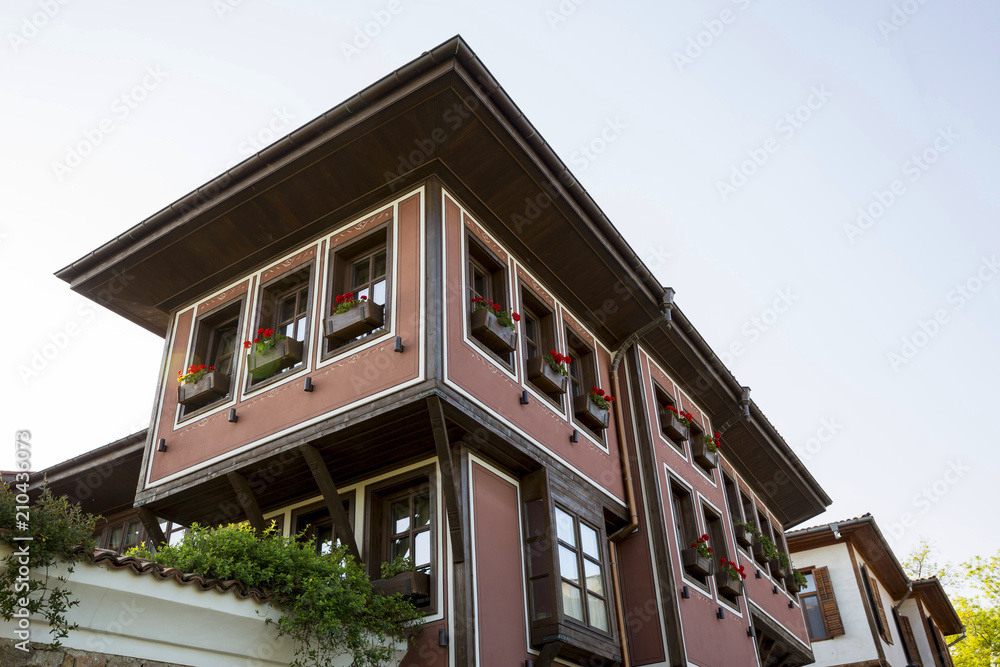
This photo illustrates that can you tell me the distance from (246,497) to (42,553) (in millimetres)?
3675

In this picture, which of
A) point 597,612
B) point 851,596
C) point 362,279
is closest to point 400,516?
point 597,612

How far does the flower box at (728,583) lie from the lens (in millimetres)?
11828

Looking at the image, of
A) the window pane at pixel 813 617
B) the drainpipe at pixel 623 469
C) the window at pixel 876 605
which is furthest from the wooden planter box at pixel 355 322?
the window at pixel 876 605

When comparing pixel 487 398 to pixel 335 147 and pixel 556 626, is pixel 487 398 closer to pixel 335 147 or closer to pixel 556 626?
pixel 556 626

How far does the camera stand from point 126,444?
11.6 meters

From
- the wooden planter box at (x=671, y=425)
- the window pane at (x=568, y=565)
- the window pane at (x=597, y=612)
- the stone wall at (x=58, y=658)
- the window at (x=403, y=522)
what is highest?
the wooden planter box at (x=671, y=425)

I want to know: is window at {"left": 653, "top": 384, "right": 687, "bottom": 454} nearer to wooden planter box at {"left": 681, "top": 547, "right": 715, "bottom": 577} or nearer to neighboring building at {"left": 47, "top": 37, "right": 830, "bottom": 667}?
neighboring building at {"left": 47, "top": 37, "right": 830, "bottom": 667}

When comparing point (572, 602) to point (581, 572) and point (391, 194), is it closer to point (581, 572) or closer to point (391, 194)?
point (581, 572)

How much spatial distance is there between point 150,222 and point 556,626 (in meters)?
6.53

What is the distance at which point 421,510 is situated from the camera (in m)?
8.38

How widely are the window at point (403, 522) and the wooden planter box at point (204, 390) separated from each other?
2220 millimetres

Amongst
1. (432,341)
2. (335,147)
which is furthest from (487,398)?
(335,147)

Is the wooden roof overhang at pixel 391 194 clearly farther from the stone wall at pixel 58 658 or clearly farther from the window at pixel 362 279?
the stone wall at pixel 58 658

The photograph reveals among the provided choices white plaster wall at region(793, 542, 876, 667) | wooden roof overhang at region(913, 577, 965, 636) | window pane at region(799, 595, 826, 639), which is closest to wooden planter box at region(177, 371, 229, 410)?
window pane at region(799, 595, 826, 639)
